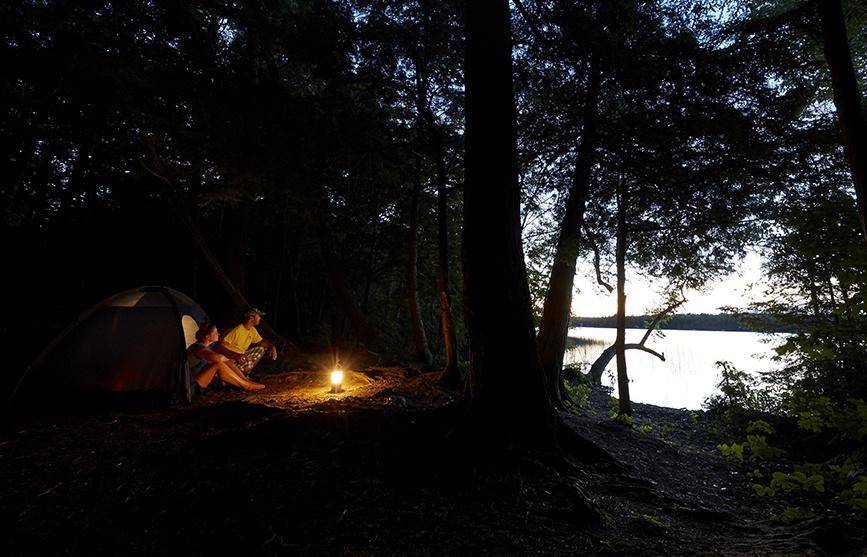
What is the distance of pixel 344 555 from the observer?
6.49 ft

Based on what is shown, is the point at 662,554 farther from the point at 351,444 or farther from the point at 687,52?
the point at 687,52

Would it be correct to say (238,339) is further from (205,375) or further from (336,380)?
(336,380)

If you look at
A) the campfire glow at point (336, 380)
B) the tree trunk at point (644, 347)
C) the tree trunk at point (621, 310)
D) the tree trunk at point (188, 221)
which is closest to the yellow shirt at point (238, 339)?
the campfire glow at point (336, 380)

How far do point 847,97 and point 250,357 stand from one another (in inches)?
335

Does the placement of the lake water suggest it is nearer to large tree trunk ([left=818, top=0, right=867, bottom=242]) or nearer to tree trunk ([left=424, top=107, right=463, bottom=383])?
tree trunk ([left=424, top=107, right=463, bottom=383])

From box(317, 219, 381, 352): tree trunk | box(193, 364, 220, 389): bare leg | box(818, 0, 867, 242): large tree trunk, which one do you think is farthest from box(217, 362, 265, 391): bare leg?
box(818, 0, 867, 242): large tree trunk

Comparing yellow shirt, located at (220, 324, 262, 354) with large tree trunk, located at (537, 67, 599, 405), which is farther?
large tree trunk, located at (537, 67, 599, 405)

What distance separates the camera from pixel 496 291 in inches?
144

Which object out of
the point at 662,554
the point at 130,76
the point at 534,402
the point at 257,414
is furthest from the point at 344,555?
the point at 130,76

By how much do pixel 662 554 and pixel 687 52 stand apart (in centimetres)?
606

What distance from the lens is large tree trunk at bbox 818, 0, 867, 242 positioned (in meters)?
2.59

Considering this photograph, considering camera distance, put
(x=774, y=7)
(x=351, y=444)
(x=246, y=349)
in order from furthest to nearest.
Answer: (x=774, y=7) → (x=246, y=349) → (x=351, y=444)

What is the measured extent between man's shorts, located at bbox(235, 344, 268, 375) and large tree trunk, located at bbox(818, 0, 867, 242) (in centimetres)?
817

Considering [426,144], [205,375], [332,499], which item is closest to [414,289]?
[426,144]
